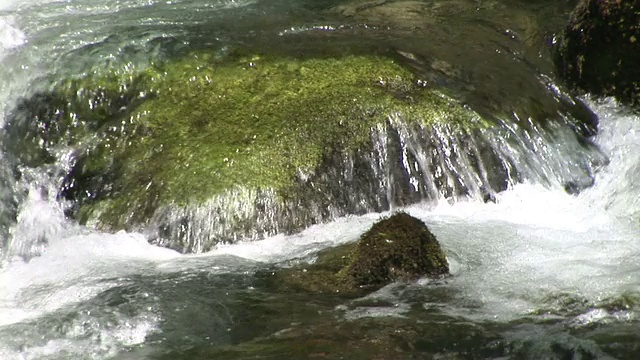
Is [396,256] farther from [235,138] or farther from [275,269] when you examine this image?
[235,138]

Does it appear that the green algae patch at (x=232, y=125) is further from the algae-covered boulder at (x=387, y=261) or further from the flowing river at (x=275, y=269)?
the algae-covered boulder at (x=387, y=261)

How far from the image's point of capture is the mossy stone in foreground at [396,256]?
6789mm

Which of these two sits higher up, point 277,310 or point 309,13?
point 309,13

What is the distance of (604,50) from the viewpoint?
9.66 meters

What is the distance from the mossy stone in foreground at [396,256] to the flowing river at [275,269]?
158 millimetres

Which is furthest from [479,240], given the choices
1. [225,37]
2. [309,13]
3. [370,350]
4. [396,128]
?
[309,13]

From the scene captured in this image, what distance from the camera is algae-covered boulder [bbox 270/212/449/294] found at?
679 centimetres

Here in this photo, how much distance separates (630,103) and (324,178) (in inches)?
121

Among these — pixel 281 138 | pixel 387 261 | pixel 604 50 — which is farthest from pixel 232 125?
pixel 604 50

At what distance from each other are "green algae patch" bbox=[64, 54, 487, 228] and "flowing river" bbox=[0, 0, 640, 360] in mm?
297

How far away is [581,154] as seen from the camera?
29.7 feet

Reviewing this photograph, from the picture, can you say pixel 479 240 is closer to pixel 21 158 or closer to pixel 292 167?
pixel 292 167

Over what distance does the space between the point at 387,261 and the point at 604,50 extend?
3.97 m

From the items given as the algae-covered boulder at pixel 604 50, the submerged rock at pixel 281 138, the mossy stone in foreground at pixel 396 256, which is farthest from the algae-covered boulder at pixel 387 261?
the algae-covered boulder at pixel 604 50
